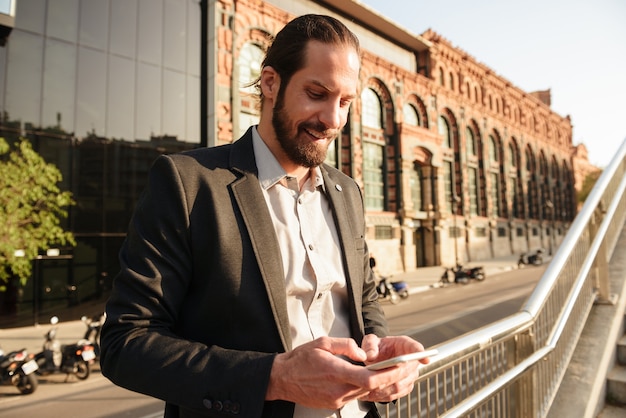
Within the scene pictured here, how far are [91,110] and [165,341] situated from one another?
1642 centimetres

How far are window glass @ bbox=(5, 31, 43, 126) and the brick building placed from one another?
6203 millimetres

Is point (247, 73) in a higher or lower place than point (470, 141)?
lower

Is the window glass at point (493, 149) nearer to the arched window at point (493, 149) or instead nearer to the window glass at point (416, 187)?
the arched window at point (493, 149)

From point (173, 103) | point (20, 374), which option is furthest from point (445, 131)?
point (20, 374)

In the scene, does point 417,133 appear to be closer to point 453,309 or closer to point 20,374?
point 453,309

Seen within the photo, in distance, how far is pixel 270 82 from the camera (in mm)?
1471

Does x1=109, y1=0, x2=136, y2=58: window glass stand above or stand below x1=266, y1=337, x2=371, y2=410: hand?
above

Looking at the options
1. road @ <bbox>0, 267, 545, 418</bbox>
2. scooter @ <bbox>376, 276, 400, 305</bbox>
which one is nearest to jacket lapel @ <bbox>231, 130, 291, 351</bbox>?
road @ <bbox>0, 267, 545, 418</bbox>

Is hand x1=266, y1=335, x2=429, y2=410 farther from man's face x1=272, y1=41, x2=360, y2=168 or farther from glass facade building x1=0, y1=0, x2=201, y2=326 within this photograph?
glass facade building x1=0, y1=0, x2=201, y2=326

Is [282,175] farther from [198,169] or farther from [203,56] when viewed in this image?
[203,56]

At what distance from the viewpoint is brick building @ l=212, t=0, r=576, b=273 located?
→ 18.0 m

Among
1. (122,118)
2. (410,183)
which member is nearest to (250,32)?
(122,118)

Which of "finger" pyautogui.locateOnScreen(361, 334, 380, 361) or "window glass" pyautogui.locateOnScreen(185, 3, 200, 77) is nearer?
"finger" pyautogui.locateOnScreen(361, 334, 380, 361)

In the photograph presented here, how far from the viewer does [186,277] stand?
1190 mm
